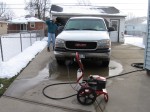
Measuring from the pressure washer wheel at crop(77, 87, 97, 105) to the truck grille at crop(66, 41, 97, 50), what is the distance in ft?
9.13

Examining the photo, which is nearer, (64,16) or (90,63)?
(90,63)

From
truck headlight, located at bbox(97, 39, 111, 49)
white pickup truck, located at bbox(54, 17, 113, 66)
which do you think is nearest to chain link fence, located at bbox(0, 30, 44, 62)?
white pickup truck, located at bbox(54, 17, 113, 66)

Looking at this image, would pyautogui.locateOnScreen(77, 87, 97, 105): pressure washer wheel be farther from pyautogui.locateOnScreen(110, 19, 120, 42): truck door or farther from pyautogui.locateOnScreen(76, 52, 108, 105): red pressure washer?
pyautogui.locateOnScreen(110, 19, 120, 42): truck door

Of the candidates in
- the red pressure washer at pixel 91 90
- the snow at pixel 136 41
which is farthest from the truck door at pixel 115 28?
the red pressure washer at pixel 91 90

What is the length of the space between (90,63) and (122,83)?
268 cm

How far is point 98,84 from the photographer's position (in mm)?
4688

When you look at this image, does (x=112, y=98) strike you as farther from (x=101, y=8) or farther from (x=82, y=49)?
(x=101, y=8)

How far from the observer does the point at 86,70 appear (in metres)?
7.43

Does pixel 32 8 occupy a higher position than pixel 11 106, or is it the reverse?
pixel 32 8

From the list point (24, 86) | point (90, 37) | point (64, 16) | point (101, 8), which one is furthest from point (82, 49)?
point (101, 8)

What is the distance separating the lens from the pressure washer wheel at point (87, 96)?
4.53 m

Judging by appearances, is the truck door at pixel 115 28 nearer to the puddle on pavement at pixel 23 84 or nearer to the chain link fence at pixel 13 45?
the chain link fence at pixel 13 45

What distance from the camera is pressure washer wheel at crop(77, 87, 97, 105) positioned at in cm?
453

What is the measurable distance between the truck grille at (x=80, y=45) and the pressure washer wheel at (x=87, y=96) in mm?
2784
